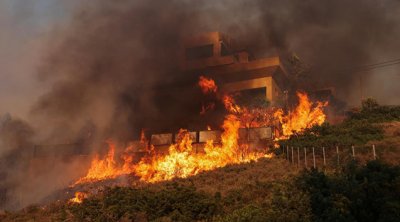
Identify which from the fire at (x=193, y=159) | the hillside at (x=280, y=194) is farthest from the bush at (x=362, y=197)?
the fire at (x=193, y=159)

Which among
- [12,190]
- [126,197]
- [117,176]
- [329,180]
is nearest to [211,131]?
[117,176]

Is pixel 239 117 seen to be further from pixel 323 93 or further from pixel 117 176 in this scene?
pixel 323 93

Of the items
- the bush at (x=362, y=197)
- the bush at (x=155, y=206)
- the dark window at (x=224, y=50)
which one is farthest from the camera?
the dark window at (x=224, y=50)

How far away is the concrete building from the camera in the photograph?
4528 cm

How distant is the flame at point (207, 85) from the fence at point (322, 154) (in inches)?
733

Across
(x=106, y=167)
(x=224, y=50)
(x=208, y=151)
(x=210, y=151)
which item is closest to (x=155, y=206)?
(x=210, y=151)

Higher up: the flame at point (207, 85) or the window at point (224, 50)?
the window at point (224, 50)

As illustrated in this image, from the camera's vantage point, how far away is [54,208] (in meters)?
20.4

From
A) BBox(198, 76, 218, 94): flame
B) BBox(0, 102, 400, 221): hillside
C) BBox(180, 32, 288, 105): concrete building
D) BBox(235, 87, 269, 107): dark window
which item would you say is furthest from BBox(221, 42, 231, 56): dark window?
BBox(0, 102, 400, 221): hillside

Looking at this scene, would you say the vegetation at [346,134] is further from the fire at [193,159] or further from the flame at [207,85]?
the flame at [207,85]

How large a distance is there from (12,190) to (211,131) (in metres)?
20.2

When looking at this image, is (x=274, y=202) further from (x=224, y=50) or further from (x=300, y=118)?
(x=224, y=50)

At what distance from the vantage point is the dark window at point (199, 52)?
54.0 meters

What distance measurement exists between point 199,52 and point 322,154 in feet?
108
